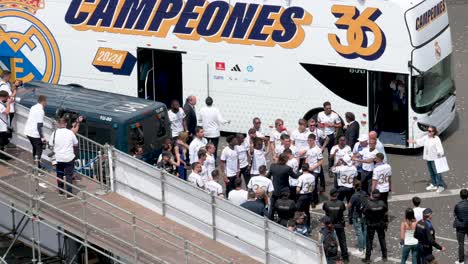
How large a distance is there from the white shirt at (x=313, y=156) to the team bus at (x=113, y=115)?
333cm

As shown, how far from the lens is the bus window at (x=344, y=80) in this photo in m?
28.5

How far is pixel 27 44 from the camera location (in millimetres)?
32250

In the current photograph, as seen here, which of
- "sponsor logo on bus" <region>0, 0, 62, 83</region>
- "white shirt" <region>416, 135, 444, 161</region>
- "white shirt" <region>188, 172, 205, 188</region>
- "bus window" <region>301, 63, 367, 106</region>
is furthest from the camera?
"sponsor logo on bus" <region>0, 0, 62, 83</region>

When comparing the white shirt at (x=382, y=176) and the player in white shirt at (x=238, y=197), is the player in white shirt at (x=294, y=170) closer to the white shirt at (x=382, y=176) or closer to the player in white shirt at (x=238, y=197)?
the white shirt at (x=382, y=176)

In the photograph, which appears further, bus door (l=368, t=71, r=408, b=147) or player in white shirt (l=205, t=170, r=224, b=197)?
bus door (l=368, t=71, r=408, b=147)

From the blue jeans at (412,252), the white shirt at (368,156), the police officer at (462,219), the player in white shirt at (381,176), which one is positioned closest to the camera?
the blue jeans at (412,252)

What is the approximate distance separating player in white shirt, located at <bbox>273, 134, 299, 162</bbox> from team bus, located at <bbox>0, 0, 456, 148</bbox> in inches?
140

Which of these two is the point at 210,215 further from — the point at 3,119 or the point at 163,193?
the point at 3,119

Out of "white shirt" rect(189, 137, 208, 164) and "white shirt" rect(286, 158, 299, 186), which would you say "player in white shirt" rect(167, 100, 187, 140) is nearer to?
"white shirt" rect(189, 137, 208, 164)

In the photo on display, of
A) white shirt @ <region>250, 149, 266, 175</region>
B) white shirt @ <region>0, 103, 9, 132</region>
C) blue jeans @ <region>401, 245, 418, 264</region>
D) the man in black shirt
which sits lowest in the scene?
blue jeans @ <region>401, 245, 418, 264</region>

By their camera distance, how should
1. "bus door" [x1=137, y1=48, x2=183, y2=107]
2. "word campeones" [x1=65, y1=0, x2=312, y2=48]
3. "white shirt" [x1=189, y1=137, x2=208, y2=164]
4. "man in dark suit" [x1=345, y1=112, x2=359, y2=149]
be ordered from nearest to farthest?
"white shirt" [x1=189, y1=137, x2=208, y2=164]
"man in dark suit" [x1=345, y1=112, x2=359, y2=149]
"word campeones" [x1=65, y1=0, x2=312, y2=48]
"bus door" [x1=137, y1=48, x2=183, y2=107]

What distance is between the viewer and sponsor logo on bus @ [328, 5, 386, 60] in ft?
91.7

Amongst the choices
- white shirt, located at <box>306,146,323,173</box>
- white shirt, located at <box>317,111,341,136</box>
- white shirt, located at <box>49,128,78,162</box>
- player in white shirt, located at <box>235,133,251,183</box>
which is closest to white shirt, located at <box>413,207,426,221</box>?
white shirt, located at <box>306,146,323,173</box>

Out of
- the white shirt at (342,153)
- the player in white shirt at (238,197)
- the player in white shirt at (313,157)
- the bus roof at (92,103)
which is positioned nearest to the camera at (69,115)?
the bus roof at (92,103)
